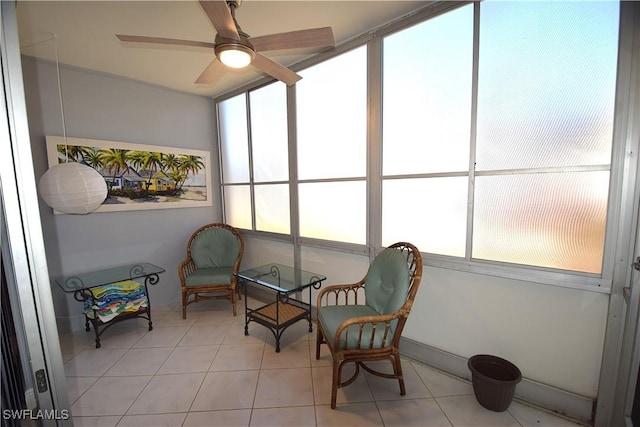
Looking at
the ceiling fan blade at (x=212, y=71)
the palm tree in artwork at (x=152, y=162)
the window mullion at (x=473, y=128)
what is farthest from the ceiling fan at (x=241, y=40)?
the palm tree in artwork at (x=152, y=162)

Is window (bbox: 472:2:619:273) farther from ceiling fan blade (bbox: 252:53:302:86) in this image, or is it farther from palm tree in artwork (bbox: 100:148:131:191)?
palm tree in artwork (bbox: 100:148:131:191)

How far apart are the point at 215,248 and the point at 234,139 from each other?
1.53 meters

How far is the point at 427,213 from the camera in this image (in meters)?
2.14

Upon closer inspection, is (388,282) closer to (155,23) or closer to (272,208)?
(272,208)

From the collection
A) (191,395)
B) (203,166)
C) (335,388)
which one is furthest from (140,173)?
(335,388)

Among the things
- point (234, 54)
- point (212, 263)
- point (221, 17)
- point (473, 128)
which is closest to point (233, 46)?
point (234, 54)

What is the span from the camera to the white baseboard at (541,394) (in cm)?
161

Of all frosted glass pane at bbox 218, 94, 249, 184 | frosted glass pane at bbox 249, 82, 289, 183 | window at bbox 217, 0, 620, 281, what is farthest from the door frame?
frosted glass pane at bbox 218, 94, 249, 184

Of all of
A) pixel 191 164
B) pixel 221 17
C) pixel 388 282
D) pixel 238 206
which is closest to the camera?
pixel 221 17

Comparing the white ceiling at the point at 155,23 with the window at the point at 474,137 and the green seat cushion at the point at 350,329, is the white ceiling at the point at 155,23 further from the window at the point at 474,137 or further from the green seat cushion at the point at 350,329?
the green seat cushion at the point at 350,329

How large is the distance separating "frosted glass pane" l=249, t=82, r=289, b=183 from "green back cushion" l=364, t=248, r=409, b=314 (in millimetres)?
1615

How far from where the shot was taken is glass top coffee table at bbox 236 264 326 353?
2410 mm

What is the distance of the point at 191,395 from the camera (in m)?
1.88

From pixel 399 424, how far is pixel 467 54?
2.50 metres
